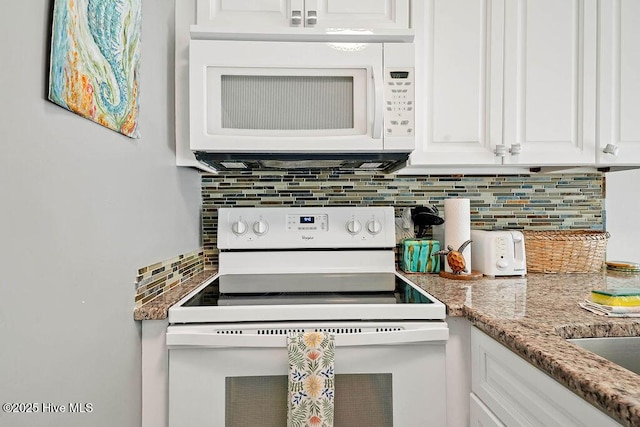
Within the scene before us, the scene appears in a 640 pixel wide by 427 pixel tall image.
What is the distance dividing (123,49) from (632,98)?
5.75 feet

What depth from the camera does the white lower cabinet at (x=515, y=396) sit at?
0.64m

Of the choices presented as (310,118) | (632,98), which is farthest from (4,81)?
(632,98)

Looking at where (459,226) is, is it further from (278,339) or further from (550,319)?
(278,339)

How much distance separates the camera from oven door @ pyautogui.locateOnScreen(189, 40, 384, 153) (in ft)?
4.09

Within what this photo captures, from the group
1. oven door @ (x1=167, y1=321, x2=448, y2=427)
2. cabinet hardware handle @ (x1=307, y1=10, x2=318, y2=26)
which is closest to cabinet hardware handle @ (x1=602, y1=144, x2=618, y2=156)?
oven door @ (x1=167, y1=321, x2=448, y2=427)

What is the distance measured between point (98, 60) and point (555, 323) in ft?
3.95

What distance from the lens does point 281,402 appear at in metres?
1.01

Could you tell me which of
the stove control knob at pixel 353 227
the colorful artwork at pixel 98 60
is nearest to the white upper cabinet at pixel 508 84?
the stove control knob at pixel 353 227

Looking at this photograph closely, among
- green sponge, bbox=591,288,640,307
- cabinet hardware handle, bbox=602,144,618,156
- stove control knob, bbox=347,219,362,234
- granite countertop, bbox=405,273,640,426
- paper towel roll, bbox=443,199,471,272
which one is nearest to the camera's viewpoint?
granite countertop, bbox=405,273,640,426

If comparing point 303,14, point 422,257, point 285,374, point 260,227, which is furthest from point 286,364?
point 303,14

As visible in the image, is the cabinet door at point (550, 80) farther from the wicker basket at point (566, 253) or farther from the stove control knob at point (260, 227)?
the stove control knob at point (260, 227)

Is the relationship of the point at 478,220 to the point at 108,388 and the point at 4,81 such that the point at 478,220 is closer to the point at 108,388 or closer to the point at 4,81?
the point at 108,388

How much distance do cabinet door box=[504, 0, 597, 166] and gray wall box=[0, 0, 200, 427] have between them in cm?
129

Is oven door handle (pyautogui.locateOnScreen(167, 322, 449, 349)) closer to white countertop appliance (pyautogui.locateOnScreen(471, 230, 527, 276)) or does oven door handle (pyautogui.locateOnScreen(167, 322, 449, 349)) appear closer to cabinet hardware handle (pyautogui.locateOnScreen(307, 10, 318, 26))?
white countertop appliance (pyautogui.locateOnScreen(471, 230, 527, 276))
